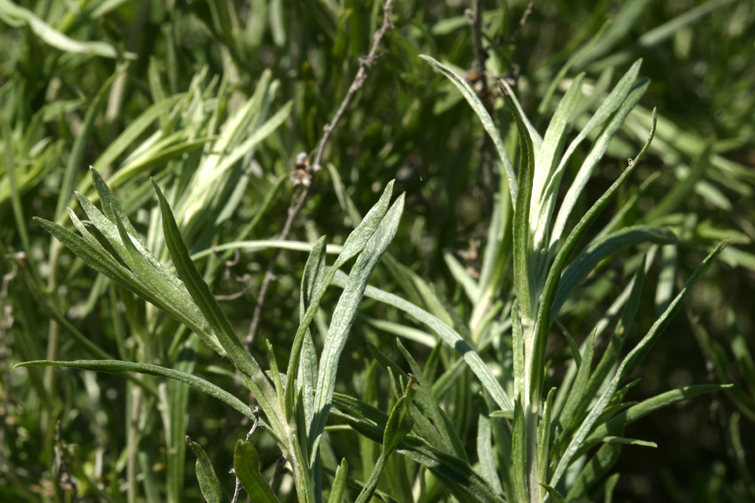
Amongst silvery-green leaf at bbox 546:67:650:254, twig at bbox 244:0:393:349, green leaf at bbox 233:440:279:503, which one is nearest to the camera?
green leaf at bbox 233:440:279:503

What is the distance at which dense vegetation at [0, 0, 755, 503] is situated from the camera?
405 mm

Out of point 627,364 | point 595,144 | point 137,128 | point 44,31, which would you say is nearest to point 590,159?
point 595,144

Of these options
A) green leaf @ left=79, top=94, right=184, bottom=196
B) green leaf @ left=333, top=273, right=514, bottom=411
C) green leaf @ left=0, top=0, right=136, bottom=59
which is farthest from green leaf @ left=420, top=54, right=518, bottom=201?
green leaf @ left=0, top=0, right=136, bottom=59

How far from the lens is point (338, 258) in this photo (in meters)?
0.39

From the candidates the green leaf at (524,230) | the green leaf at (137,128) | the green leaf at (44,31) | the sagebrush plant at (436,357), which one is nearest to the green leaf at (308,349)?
the sagebrush plant at (436,357)

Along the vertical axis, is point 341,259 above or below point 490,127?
below

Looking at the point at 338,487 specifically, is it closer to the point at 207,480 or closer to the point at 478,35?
the point at 207,480

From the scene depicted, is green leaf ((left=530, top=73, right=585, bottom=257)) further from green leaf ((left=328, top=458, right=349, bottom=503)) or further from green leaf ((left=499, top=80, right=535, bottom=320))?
green leaf ((left=328, top=458, right=349, bottom=503))

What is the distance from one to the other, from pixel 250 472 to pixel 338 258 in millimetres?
133

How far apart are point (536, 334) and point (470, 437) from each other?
0.45m

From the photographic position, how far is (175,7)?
81 centimetres

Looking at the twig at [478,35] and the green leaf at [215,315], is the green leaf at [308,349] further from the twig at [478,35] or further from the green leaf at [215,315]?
the twig at [478,35]

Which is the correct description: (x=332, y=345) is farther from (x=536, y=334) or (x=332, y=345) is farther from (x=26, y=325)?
(x=26, y=325)

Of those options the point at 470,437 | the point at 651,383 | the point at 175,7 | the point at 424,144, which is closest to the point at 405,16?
the point at 424,144
